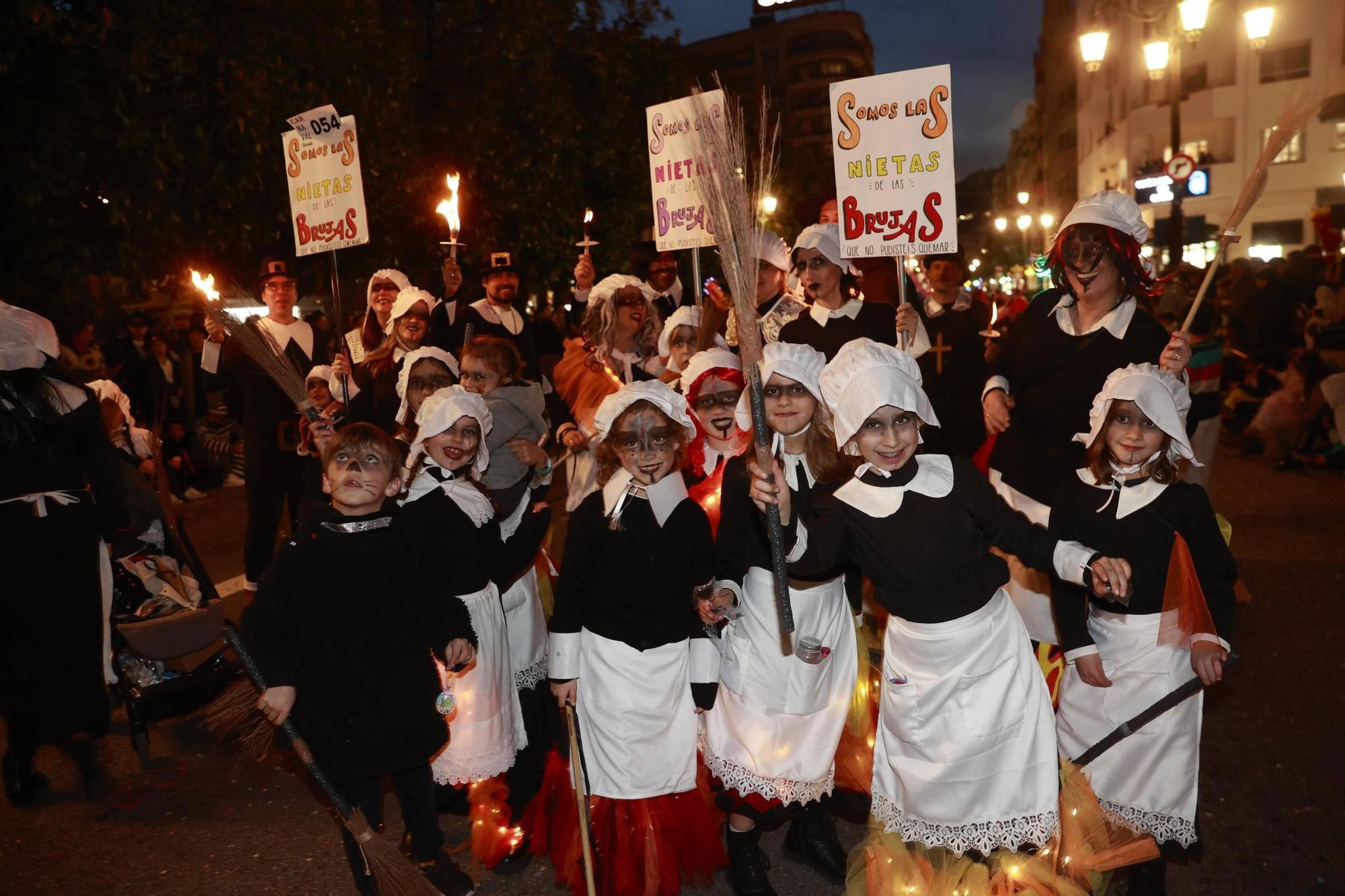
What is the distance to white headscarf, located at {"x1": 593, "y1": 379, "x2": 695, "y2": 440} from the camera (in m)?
3.81

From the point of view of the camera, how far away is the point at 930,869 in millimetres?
3256

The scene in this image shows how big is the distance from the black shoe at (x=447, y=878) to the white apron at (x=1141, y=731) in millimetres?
2111

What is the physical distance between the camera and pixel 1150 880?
11.4 feet

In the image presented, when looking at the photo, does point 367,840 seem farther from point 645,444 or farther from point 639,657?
point 645,444

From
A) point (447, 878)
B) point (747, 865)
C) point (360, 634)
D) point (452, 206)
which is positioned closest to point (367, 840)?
point (447, 878)

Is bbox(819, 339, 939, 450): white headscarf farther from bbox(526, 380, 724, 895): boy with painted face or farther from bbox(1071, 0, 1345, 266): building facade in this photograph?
bbox(1071, 0, 1345, 266): building facade

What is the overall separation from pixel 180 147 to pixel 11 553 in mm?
6857

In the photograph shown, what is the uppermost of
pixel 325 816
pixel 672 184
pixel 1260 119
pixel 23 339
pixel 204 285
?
pixel 1260 119

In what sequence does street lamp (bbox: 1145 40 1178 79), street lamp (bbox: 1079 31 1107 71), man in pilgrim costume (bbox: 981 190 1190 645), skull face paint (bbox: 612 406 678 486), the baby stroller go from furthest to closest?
street lamp (bbox: 1079 31 1107 71)
street lamp (bbox: 1145 40 1178 79)
the baby stroller
man in pilgrim costume (bbox: 981 190 1190 645)
skull face paint (bbox: 612 406 678 486)

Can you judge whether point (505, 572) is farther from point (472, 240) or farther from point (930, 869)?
point (472, 240)

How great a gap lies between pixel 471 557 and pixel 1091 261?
2617 mm

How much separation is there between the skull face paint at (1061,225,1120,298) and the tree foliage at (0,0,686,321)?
5.67m

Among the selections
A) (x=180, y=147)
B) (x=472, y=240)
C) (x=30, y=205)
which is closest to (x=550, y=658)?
(x=30, y=205)

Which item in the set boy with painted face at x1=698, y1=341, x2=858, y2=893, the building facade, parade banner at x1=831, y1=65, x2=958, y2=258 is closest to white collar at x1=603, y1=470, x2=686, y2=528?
boy with painted face at x1=698, y1=341, x2=858, y2=893
